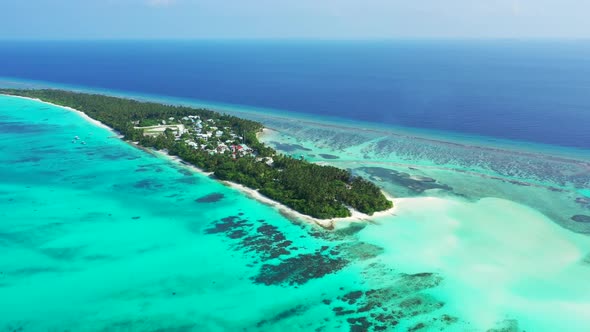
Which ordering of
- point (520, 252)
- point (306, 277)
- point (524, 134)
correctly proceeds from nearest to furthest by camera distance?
point (306, 277)
point (520, 252)
point (524, 134)

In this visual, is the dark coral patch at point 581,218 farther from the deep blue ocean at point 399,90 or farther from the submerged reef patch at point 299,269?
the deep blue ocean at point 399,90

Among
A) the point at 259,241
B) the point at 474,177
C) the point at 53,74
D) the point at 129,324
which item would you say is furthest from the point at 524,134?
the point at 53,74

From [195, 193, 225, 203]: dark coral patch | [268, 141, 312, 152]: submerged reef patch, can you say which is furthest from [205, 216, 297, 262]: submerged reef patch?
[268, 141, 312, 152]: submerged reef patch

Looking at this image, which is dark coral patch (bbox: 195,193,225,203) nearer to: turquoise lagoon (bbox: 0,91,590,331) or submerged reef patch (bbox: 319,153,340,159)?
turquoise lagoon (bbox: 0,91,590,331)

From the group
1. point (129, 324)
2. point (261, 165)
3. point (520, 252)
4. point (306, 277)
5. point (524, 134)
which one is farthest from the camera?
point (524, 134)

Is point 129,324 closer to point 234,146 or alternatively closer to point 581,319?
point 581,319

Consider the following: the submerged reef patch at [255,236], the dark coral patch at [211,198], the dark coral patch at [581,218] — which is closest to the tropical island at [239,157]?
the dark coral patch at [211,198]
